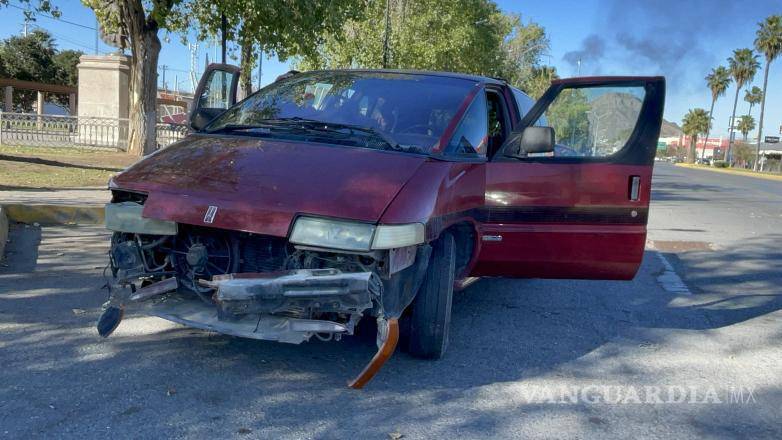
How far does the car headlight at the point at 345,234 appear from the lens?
3594 millimetres

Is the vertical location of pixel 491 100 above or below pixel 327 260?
above

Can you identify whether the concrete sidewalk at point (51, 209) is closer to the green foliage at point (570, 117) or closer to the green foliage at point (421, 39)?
the green foliage at point (570, 117)

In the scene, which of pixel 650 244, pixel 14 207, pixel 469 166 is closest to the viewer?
pixel 469 166

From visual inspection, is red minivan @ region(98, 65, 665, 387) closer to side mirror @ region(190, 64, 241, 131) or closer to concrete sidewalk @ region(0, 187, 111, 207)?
side mirror @ region(190, 64, 241, 131)

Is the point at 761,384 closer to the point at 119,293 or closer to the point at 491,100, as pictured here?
the point at 491,100

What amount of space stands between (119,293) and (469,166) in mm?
2227

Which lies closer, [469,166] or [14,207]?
A: [469,166]

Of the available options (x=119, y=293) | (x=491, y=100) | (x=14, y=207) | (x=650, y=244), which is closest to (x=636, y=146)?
(x=491, y=100)

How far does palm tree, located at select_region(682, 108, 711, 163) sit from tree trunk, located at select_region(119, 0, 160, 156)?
99515mm

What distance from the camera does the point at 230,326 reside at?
3.72m

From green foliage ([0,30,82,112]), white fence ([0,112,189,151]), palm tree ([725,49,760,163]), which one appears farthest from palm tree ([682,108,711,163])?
white fence ([0,112,189,151])

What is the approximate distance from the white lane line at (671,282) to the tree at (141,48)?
35.0ft

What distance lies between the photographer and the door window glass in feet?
19.2

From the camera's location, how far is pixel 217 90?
6070 mm
